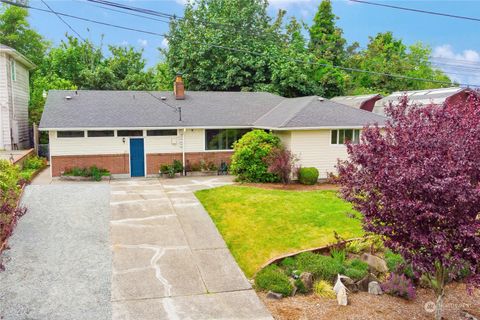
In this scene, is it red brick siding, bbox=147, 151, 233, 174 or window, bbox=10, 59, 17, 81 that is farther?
window, bbox=10, 59, 17, 81

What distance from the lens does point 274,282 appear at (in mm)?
8961

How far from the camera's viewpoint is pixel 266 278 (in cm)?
909

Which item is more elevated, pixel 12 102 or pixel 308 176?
pixel 12 102

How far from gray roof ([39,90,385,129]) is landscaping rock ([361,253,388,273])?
9.23 meters

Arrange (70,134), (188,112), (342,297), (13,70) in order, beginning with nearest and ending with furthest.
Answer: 1. (342,297)
2. (70,134)
3. (188,112)
4. (13,70)

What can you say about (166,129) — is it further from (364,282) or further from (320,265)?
(364,282)

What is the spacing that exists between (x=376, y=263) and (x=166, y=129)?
1337 cm

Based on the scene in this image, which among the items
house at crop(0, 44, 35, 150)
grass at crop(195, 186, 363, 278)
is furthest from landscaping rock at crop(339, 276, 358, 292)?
house at crop(0, 44, 35, 150)

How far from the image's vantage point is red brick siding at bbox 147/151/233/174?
20.7m

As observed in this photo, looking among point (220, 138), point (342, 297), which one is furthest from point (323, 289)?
point (220, 138)

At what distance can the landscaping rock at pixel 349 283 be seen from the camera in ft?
29.8

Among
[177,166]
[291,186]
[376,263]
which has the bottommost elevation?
[376,263]

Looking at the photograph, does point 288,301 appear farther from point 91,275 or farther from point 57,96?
point 57,96

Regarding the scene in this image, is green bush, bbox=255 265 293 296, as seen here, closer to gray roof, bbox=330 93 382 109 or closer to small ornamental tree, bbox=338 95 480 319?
small ornamental tree, bbox=338 95 480 319
